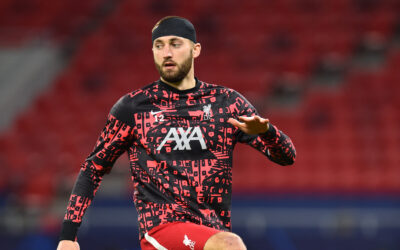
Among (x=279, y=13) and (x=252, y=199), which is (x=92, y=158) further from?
(x=279, y=13)

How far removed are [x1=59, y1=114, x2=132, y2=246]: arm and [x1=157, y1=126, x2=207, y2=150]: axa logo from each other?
23 cm

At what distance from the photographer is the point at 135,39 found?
1306 centimetres

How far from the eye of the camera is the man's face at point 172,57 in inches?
143

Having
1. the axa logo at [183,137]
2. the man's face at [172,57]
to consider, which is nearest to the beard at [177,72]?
the man's face at [172,57]

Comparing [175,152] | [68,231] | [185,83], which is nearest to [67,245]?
[68,231]

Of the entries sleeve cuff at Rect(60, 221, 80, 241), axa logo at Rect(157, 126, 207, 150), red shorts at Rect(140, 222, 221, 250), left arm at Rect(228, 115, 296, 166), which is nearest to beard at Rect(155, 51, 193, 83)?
axa logo at Rect(157, 126, 207, 150)

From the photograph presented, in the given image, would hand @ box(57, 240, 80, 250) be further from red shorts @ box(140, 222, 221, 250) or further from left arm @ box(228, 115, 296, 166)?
left arm @ box(228, 115, 296, 166)

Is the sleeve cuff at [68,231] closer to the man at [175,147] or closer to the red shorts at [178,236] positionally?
the man at [175,147]

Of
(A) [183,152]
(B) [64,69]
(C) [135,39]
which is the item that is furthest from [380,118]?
(A) [183,152]

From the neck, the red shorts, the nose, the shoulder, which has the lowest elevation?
the red shorts

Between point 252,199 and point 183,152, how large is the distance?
20.4 feet

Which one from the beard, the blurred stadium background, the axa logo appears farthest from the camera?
the blurred stadium background

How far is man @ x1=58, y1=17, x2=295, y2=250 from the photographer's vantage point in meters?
3.42

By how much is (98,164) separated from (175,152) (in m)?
0.44
